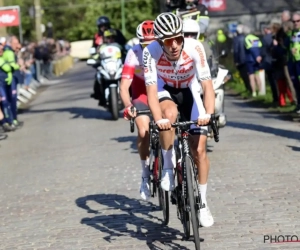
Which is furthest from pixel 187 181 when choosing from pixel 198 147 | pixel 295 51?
pixel 295 51

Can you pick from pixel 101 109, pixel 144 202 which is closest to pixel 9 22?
pixel 101 109

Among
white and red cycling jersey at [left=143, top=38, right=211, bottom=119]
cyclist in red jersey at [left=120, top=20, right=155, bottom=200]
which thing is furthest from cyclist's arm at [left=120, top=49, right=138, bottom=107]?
white and red cycling jersey at [left=143, top=38, right=211, bottom=119]

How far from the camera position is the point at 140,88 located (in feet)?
31.8

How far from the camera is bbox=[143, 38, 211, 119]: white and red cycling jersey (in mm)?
7812

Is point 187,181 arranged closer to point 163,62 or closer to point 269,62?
point 163,62

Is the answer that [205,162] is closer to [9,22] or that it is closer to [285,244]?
[285,244]

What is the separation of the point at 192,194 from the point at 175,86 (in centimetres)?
111

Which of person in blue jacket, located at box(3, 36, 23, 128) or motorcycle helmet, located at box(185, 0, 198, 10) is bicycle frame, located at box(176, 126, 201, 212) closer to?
motorcycle helmet, located at box(185, 0, 198, 10)

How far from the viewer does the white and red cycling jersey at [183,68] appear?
7.81m

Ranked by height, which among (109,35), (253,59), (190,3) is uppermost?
(190,3)

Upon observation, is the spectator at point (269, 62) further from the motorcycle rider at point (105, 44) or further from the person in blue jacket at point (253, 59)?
the motorcycle rider at point (105, 44)

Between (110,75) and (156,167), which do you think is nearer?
(156,167)

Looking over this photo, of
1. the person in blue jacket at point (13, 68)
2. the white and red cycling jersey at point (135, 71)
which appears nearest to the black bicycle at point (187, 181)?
the white and red cycling jersey at point (135, 71)

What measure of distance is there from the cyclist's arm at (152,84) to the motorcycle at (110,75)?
11.3 meters
